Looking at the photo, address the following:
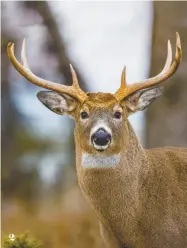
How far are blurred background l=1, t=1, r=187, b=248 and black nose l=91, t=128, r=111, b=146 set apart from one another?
104 centimetres

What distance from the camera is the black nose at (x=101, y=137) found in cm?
254

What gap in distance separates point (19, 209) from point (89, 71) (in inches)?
41.0

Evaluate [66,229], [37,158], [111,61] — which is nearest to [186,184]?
[111,61]

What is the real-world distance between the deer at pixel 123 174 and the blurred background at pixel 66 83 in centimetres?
81

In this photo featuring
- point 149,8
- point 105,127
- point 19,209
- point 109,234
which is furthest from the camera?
point 19,209

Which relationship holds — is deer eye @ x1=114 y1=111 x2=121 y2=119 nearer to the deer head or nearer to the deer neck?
the deer head

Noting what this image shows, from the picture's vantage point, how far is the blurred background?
3.79 meters

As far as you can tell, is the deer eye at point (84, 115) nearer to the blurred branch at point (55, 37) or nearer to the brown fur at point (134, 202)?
the brown fur at point (134, 202)

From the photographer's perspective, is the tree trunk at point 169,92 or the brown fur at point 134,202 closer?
the brown fur at point 134,202

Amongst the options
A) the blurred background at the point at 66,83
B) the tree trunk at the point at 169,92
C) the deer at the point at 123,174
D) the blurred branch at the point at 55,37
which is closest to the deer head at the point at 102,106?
the deer at the point at 123,174

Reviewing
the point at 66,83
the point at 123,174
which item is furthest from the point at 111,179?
the point at 66,83

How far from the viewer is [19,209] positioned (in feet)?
13.7

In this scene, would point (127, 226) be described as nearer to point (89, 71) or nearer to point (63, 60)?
point (89, 71)

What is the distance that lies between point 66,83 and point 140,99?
123cm
